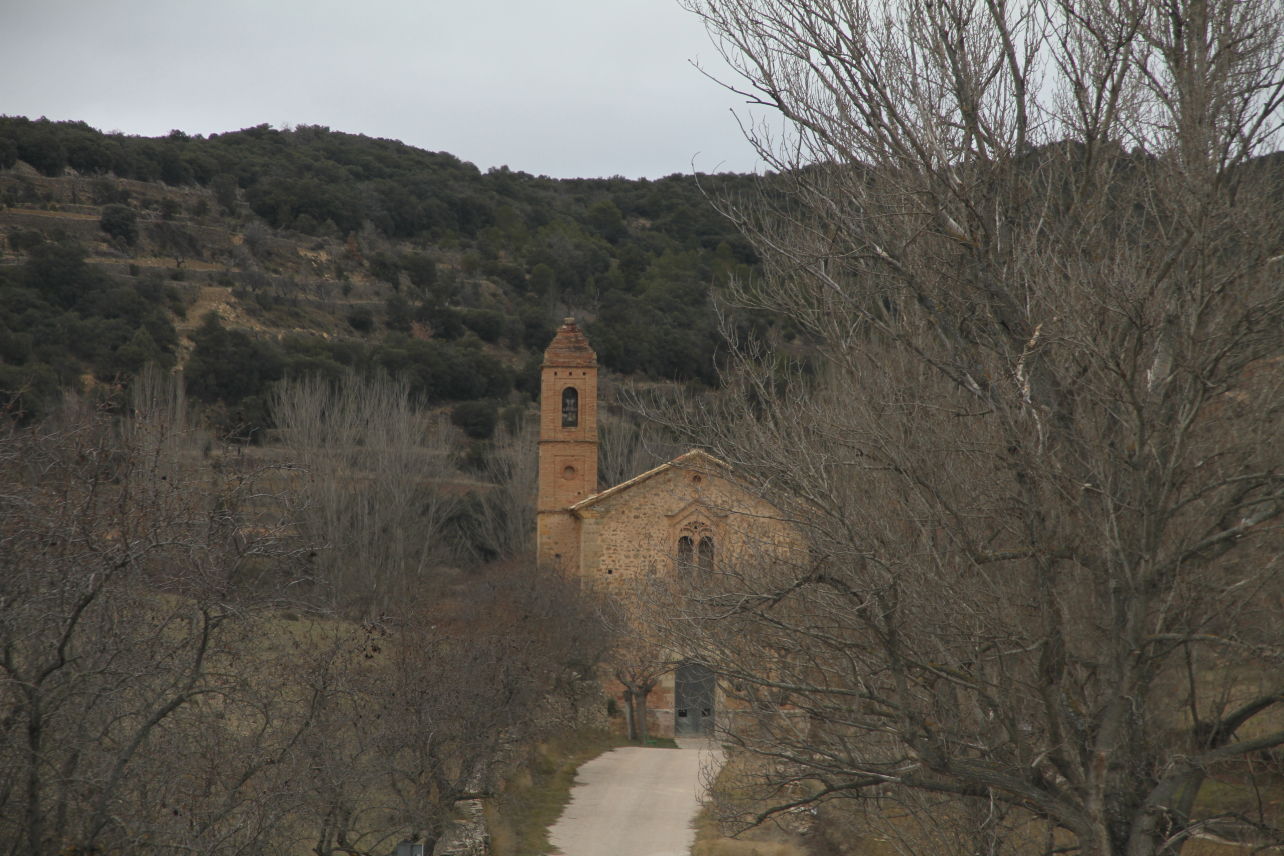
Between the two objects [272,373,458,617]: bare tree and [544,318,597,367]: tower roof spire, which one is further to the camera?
[272,373,458,617]: bare tree

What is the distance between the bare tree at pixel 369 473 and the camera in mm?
Result: 35344

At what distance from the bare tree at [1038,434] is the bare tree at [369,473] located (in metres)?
25.8

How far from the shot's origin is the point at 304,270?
56625 mm

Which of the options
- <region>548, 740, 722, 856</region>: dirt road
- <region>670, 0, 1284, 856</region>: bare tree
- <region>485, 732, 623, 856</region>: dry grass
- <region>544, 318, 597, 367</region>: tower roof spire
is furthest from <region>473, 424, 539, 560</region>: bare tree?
<region>670, 0, 1284, 856</region>: bare tree

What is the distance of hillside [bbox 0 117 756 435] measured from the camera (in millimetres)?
41844

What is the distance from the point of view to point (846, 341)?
886 cm

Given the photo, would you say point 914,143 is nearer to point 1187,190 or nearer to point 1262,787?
point 1187,190

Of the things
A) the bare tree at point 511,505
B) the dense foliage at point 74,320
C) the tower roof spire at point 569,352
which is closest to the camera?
the tower roof spire at point 569,352

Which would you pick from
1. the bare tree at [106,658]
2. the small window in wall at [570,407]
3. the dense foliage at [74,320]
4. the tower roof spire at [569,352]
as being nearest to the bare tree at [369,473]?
the dense foliage at [74,320]

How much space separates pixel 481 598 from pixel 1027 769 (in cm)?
1918

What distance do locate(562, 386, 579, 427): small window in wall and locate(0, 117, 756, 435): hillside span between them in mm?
9780

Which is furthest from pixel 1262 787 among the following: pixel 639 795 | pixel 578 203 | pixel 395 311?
pixel 578 203

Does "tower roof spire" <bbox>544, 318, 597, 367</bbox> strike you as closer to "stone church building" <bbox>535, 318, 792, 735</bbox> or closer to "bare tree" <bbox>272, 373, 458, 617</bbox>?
"stone church building" <bbox>535, 318, 792, 735</bbox>

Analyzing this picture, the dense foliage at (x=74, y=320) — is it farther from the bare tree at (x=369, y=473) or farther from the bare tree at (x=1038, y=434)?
the bare tree at (x=1038, y=434)
